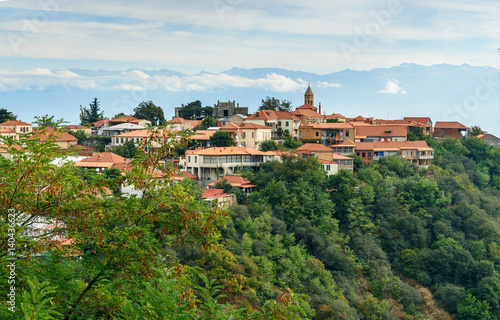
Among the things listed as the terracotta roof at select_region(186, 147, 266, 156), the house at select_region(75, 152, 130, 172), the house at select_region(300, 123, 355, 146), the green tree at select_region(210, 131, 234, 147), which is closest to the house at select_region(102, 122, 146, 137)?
the house at select_region(75, 152, 130, 172)

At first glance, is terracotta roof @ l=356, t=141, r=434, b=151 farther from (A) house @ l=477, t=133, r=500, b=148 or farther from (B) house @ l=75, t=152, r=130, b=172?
(B) house @ l=75, t=152, r=130, b=172

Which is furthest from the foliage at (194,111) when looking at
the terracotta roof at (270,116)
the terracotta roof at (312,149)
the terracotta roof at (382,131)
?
the terracotta roof at (312,149)

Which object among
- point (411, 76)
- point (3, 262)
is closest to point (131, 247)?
point (3, 262)

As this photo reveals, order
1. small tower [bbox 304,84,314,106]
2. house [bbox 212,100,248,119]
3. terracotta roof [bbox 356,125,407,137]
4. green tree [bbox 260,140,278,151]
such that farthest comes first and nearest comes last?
1. small tower [bbox 304,84,314,106]
2. house [bbox 212,100,248,119]
3. terracotta roof [bbox 356,125,407,137]
4. green tree [bbox 260,140,278,151]

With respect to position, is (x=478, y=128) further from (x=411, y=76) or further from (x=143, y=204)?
(x=143, y=204)

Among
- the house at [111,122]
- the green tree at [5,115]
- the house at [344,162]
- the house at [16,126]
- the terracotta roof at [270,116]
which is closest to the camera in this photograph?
the house at [344,162]

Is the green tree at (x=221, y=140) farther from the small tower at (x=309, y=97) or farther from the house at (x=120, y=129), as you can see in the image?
the small tower at (x=309, y=97)

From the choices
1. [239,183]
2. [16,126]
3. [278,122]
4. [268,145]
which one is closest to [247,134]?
[268,145]

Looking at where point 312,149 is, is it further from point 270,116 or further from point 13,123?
point 13,123
